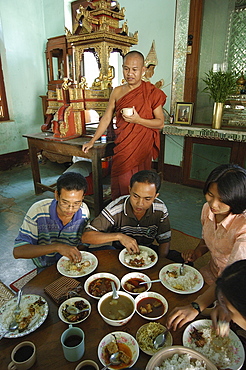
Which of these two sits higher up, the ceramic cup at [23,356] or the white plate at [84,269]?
the ceramic cup at [23,356]

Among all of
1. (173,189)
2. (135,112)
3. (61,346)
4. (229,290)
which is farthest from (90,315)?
(173,189)

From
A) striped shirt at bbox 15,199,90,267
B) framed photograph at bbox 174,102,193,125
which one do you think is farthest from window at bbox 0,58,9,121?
striped shirt at bbox 15,199,90,267

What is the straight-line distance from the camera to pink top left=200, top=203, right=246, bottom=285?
126 centimetres

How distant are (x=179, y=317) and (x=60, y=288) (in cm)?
57

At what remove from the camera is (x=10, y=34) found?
17.3ft

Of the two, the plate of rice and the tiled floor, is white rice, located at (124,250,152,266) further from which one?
the tiled floor

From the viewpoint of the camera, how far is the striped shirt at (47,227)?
1572mm

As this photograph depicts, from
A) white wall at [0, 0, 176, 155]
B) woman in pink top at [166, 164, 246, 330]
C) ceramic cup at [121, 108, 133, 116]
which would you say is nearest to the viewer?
woman in pink top at [166, 164, 246, 330]

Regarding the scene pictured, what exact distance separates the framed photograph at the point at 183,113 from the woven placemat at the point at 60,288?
12.4 ft

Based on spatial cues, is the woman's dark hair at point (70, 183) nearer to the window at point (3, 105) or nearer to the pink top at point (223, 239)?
the pink top at point (223, 239)

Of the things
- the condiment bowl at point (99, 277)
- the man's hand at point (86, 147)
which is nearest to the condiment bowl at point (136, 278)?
the condiment bowl at point (99, 277)

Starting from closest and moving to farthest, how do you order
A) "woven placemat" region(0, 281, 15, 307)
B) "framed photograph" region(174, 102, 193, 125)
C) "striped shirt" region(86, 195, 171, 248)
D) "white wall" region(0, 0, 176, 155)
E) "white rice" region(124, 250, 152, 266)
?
"white rice" region(124, 250, 152, 266)
"striped shirt" region(86, 195, 171, 248)
"woven placemat" region(0, 281, 15, 307)
"framed photograph" region(174, 102, 193, 125)
"white wall" region(0, 0, 176, 155)

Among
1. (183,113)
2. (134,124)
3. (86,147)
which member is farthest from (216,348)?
(183,113)

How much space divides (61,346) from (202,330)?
1.83 ft
